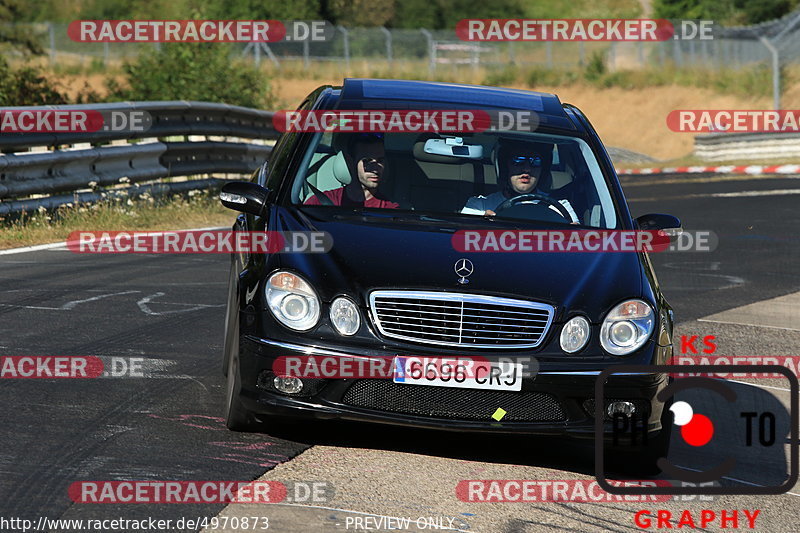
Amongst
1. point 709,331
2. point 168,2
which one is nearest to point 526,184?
point 709,331

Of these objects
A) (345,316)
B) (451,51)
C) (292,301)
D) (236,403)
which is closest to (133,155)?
(236,403)

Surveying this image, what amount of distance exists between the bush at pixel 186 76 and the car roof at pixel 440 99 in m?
16.4

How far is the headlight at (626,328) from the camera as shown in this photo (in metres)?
6.14

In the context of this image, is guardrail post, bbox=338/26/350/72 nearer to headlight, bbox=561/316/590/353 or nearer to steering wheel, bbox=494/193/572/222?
steering wheel, bbox=494/193/572/222

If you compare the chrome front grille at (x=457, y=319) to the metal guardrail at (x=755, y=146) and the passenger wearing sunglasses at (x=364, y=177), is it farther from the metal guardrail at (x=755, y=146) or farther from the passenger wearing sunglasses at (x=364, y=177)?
the metal guardrail at (x=755, y=146)

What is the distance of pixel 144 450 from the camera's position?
595 centimetres

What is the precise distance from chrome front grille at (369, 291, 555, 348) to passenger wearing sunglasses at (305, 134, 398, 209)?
3.81 ft

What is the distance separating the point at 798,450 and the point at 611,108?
176ft

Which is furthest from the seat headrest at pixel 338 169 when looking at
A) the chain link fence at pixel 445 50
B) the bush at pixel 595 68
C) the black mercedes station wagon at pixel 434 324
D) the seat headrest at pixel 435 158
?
the bush at pixel 595 68

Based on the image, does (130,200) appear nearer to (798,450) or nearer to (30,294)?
(30,294)

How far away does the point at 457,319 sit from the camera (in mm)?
6031

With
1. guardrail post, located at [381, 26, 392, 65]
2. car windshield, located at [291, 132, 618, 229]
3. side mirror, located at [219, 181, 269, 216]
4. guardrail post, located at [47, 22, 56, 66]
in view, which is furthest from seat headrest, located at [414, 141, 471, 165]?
guardrail post, located at [381, 26, 392, 65]

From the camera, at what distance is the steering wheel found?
7203 mm

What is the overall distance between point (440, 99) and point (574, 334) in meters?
2.21
